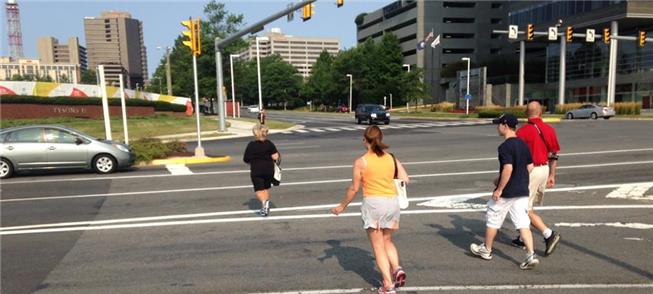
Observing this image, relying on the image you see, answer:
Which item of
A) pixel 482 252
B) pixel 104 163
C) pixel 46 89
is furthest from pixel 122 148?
pixel 46 89

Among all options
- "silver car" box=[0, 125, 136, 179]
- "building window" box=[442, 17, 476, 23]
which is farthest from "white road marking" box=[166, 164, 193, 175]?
"building window" box=[442, 17, 476, 23]

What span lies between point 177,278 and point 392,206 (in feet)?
7.93

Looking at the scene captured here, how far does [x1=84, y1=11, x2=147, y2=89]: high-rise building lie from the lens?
24.7m

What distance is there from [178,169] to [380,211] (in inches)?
424

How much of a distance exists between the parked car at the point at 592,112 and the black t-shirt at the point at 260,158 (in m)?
39.4

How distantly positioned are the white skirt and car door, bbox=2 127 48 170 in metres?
11.7

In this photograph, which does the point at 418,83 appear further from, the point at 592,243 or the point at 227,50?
the point at 592,243

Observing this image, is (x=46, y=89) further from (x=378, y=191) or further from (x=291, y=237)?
(x=378, y=191)

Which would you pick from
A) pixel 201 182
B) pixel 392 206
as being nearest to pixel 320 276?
pixel 392 206

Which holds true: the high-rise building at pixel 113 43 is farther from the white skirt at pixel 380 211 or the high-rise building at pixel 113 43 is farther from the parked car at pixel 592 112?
the parked car at pixel 592 112

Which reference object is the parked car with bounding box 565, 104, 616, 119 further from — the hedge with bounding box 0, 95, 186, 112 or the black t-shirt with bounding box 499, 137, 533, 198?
the hedge with bounding box 0, 95, 186, 112

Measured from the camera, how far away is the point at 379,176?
413 cm

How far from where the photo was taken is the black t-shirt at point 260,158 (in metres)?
7.38

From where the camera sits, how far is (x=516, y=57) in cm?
8800
